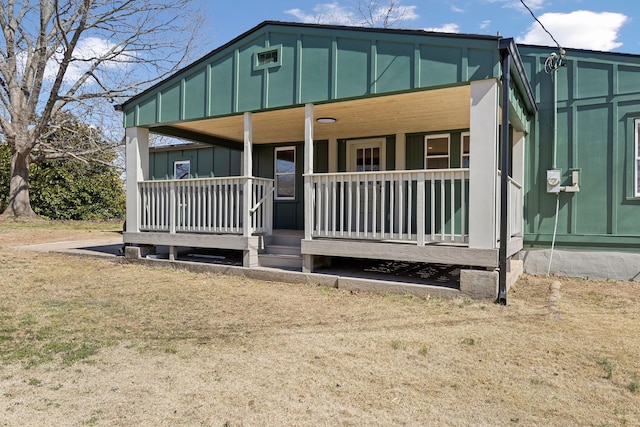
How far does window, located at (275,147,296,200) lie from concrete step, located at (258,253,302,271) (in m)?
3.22

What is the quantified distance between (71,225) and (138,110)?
33.1ft

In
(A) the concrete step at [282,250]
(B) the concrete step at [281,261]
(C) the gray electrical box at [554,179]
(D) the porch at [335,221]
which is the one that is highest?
(C) the gray electrical box at [554,179]

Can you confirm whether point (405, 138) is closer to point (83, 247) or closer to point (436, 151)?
point (436, 151)

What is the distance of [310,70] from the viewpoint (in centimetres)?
634

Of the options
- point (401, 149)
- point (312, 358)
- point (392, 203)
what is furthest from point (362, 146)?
point (312, 358)

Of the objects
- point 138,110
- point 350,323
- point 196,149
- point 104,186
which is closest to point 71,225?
point 104,186

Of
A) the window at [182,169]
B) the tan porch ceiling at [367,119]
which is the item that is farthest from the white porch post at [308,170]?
the window at [182,169]

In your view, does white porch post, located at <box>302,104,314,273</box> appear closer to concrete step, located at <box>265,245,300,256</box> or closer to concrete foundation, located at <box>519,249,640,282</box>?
concrete step, located at <box>265,245,300,256</box>

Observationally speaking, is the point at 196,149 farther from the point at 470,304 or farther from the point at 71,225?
the point at 470,304

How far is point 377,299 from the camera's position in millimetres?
5266

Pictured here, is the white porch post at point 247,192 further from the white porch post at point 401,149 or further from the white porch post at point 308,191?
the white porch post at point 401,149

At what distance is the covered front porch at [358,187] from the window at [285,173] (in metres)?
0.27

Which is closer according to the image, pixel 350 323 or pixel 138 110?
pixel 350 323

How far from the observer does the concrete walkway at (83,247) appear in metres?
8.84
